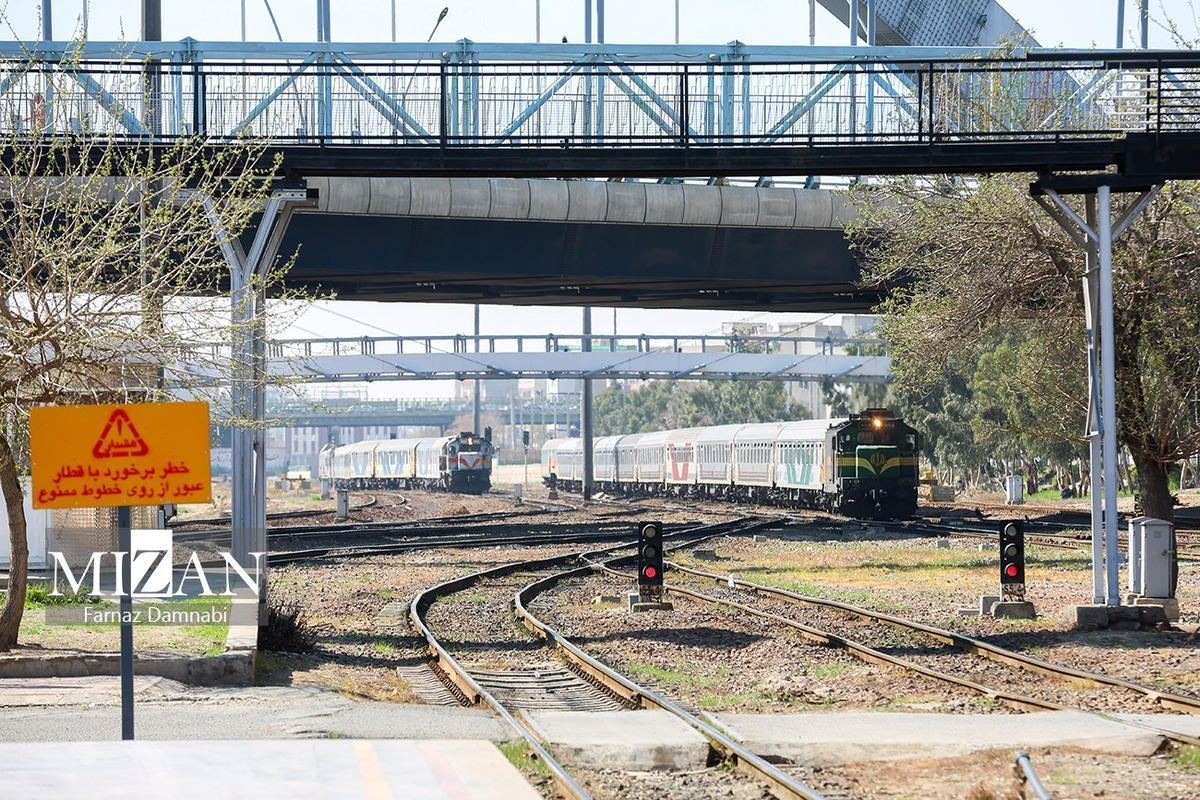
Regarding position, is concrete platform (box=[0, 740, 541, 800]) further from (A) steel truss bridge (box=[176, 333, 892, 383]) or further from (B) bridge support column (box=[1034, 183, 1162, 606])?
(A) steel truss bridge (box=[176, 333, 892, 383])

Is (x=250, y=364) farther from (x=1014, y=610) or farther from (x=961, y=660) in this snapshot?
(x=1014, y=610)

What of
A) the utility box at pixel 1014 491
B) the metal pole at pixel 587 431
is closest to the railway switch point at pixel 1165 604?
the utility box at pixel 1014 491

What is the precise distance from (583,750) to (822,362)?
67731 millimetres

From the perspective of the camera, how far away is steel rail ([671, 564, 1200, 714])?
39.2ft

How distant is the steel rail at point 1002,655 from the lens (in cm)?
1196

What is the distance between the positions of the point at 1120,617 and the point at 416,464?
82.5 m

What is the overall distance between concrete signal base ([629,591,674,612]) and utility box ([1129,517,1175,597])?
6.18m

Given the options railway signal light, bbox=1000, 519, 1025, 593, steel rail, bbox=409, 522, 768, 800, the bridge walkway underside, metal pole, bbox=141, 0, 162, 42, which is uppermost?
metal pole, bbox=141, 0, 162, 42

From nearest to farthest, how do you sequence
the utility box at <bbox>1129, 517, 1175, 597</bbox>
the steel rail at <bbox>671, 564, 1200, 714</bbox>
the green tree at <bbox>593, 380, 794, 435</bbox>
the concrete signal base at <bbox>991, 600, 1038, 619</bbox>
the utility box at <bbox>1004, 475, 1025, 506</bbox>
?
the steel rail at <bbox>671, 564, 1200, 714</bbox>, the utility box at <bbox>1129, 517, 1175, 597</bbox>, the concrete signal base at <bbox>991, 600, 1038, 619</bbox>, the utility box at <bbox>1004, 475, 1025, 506</bbox>, the green tree at <bbox>593, 380, 794, 435</bbox>

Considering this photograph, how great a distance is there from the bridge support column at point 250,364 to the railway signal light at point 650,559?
5209 mm

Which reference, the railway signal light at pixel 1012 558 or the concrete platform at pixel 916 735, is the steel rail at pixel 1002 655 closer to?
the concrete platform at pixel 916 735

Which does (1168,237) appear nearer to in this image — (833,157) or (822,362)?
(833,157)

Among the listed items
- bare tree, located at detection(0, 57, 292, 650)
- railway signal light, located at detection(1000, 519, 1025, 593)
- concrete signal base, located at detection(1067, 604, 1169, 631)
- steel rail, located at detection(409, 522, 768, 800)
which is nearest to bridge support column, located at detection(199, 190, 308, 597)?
bare tree, located at detection(0, 57, 292, 650)

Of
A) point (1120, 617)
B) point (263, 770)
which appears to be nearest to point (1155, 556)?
point (1120, 617)
